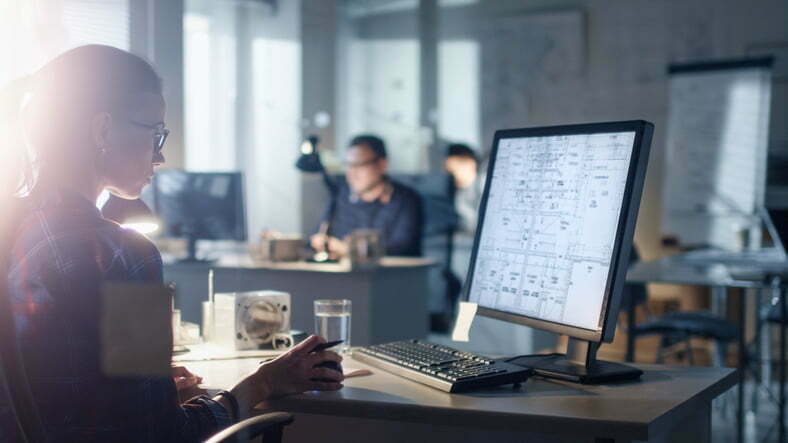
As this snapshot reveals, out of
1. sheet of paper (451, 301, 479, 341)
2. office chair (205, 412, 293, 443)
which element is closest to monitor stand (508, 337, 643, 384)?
sheet of paper (451, 301, 479, 341)

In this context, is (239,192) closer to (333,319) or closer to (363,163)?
(363,163)

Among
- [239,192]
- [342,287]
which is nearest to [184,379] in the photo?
[342,287]

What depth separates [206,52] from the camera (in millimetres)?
6340

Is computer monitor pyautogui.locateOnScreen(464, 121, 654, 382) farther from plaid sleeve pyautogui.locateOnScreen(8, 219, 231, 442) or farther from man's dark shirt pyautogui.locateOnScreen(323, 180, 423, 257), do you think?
man's dark shirt pyautogui.locateOnScreen(323, 180, 423, 257)

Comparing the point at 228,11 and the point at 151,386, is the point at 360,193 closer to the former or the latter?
the point at 228,11

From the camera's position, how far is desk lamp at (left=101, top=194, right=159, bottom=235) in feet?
6.57

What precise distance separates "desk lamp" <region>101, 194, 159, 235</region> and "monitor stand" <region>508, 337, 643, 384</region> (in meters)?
0.88

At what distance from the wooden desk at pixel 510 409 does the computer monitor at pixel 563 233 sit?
0.12m

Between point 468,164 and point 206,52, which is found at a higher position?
point 206,52

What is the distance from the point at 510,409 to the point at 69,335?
692mm

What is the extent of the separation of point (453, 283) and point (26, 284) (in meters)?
4.02

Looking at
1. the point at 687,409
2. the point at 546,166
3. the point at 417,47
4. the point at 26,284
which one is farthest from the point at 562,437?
the point at 417,47

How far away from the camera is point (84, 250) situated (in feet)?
4.18

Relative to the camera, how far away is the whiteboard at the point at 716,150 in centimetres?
596
